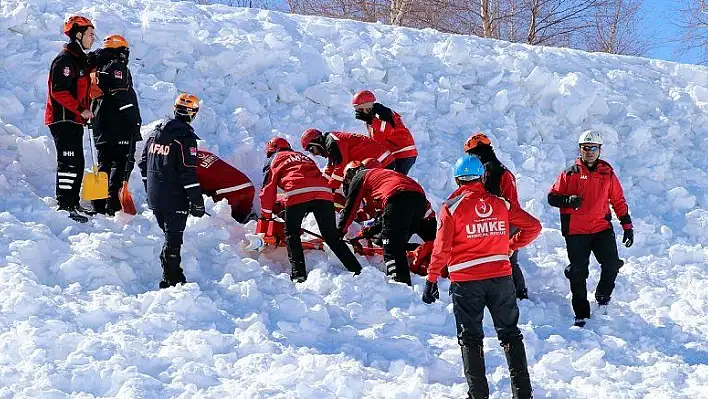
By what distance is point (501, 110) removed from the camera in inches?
488

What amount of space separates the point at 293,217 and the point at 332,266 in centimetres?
68

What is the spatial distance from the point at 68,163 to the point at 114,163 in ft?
1.95

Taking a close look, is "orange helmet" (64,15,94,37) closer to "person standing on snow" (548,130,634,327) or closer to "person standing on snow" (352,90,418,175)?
"person standing on snow" (352,90,418,175)

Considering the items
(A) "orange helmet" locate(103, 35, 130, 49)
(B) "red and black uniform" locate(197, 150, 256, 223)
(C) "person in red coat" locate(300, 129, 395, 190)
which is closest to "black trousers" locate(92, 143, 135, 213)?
(B) "red and black uniform" locate(197, 150, 256, 223)

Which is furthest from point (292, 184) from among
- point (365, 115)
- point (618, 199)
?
point (618, 199)

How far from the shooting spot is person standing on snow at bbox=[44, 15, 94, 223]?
25.4 feet

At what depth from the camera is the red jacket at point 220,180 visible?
8906 millimetres

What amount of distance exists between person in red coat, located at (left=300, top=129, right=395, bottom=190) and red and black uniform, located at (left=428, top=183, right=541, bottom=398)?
10.9 feet

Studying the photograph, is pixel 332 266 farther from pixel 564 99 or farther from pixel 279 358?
pixel 564 99

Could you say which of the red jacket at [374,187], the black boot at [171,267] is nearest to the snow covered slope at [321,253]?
the black boot at [171,267]

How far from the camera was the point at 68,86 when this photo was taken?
25.5 feet

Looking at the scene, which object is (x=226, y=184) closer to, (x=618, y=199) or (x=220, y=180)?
(x=220, y=180)

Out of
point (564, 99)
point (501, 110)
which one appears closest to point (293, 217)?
point (501, 110)

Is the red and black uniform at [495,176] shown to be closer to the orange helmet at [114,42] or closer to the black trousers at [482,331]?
the black trousers at [482,331]
